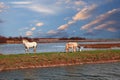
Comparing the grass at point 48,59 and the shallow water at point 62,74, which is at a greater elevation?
the grass at point 48,59

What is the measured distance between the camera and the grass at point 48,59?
34094mm

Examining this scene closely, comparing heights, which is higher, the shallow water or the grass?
the grass

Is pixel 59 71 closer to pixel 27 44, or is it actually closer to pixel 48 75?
pixel 48 75

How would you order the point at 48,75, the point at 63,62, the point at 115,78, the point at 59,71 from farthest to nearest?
the point at 63,62 < the point at 59,71 < the point at 48,75 < the point at 115,78

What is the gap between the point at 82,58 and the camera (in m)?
39.3

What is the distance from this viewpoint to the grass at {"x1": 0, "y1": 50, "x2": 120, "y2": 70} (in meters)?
34.1

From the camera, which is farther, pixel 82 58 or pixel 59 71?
pixel 82 58

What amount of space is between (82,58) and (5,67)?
11251 millimetres

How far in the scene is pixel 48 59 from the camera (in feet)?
120

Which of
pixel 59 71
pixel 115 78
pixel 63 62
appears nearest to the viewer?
pixel 115 78

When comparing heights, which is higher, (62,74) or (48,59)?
(48,59)

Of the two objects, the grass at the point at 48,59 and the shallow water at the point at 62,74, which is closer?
the shallow water at the point at 62,74

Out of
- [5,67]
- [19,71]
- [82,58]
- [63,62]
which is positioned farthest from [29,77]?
[82,58]

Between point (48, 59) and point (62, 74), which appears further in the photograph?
point (48, 59)
